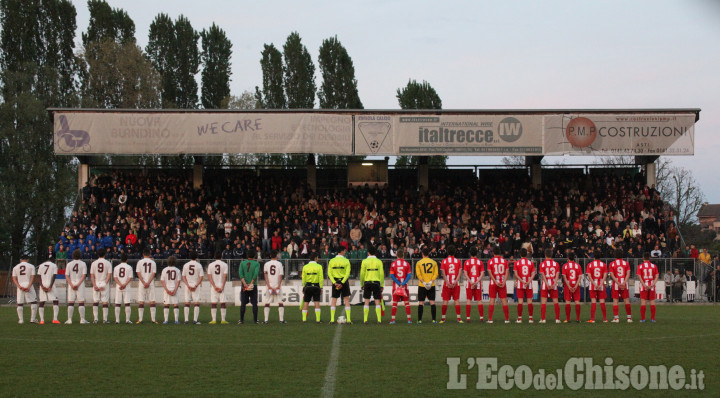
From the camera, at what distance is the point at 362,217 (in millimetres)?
39688

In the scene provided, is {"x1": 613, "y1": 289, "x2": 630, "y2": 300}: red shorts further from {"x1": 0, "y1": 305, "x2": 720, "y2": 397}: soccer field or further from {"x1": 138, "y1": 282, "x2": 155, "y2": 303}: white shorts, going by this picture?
{"x1": 138, "y1": 282, "x2": 155, "y2": 303}: white shorts

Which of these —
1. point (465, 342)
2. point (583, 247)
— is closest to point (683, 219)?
point (583, 247)

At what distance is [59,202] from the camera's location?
6094cm

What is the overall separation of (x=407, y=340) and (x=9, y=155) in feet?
169

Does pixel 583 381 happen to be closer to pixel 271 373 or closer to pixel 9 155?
pixel 271 373

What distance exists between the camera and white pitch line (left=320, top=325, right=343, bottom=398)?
10734mm

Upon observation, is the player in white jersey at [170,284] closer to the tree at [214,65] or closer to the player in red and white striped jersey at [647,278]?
the player in red and white striped jersey at [647,278]

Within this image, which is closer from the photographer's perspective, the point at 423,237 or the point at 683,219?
the point at 423,237

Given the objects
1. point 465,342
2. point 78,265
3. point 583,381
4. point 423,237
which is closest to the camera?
point 583,381

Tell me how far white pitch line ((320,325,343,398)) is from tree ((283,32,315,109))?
49424 mm

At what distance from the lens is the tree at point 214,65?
68938mm

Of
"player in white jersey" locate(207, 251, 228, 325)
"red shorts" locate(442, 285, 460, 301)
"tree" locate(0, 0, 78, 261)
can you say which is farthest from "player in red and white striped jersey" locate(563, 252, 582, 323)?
"tree" locate(0, 0, 78, 261)

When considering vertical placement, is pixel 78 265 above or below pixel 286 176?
below

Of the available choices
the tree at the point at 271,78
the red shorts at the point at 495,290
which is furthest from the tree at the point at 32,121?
the red shorts at the point at 495,290
